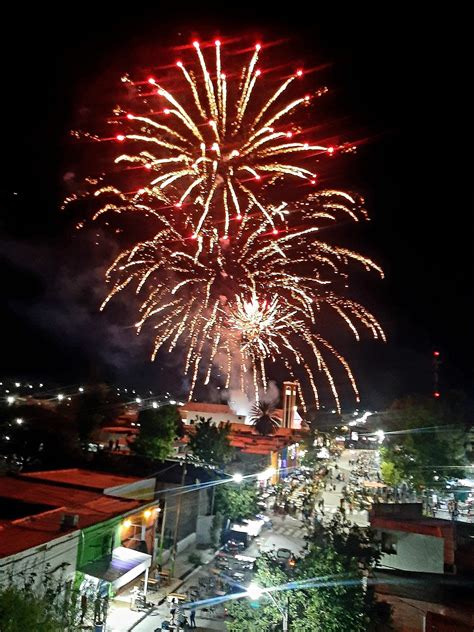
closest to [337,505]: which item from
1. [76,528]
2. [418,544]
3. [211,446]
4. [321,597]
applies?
[211,446]

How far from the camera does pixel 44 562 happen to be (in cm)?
916

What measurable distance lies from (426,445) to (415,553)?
16.0 metres

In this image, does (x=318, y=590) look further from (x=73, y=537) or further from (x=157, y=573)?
(x=157, y=573)

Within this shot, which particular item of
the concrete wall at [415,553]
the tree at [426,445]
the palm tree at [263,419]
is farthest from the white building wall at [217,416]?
the concrete wall at [415,553]

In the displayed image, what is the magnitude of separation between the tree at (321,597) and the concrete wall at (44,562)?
3.52m

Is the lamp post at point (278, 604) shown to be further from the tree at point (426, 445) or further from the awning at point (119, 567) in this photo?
the tree at point (426, 445)

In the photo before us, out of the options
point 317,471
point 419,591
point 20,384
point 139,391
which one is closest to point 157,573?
point 419,591

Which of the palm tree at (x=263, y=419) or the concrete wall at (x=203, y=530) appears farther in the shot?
the palm tree at (x=263, y=419)

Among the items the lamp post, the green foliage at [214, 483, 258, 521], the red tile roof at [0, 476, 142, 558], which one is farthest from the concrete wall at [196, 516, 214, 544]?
the lamp post

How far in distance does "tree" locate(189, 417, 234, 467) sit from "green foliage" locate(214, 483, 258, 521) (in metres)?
2.54

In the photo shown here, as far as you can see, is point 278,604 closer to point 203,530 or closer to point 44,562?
point 44,562

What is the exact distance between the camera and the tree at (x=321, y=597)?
8.90m

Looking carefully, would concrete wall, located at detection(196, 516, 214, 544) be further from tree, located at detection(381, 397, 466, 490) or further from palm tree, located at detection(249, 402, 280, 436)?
palm tree, located at detection(249, 402, 280, 436)

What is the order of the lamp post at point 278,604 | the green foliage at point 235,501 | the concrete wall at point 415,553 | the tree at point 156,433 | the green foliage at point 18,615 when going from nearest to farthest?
the green foliage at point 18,615, the lamp post at point 278,604, the concrete wall at point 415,553, the green foliage at point 235,501, the tree at point 156,433
